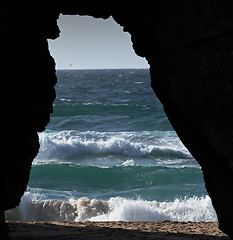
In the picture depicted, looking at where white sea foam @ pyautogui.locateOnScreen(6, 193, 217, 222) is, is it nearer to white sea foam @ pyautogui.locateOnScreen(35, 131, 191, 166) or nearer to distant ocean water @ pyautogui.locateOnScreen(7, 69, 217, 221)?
distant ocean water @ pyautogui.locateOnScreen(7, 69, 217, 221)

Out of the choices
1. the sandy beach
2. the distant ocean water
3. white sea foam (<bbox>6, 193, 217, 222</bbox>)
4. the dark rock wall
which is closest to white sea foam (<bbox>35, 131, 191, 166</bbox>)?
the distant ocean water

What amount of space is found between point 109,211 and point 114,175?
6.22 metres

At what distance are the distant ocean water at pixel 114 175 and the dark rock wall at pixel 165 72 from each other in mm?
6375

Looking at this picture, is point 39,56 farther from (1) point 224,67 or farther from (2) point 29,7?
(1) point 224,67

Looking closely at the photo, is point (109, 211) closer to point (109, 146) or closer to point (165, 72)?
point (165, 72)

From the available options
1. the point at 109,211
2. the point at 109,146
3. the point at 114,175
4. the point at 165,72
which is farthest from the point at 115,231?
the point at 109,146

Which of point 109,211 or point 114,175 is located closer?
point 109,211

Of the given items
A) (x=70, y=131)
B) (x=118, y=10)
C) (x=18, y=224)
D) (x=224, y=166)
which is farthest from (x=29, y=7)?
(x=70, y=131)

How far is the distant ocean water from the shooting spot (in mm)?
14188

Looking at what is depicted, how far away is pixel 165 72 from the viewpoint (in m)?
6.20

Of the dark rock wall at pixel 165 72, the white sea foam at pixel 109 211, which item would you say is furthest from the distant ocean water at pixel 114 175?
the dark rock wall at pixel 165 72

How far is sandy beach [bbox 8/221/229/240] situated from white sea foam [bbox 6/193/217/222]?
288cm

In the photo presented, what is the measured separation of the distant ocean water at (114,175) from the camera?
1419 cm

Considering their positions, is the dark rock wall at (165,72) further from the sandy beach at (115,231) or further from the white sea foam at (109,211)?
the white sea foam at (109,211)
